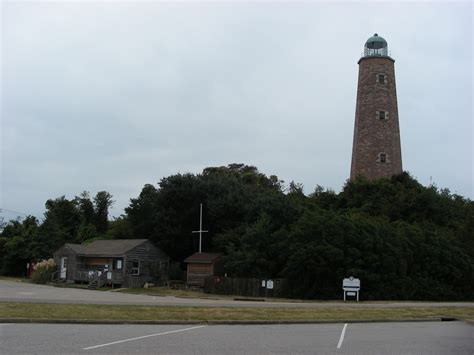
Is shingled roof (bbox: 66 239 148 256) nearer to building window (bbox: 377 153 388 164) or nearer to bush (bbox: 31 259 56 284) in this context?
bush (bbox: 31 259 56 284)

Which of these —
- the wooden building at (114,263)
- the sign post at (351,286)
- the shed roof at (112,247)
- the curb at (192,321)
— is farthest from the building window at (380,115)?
the curb at (192,321)

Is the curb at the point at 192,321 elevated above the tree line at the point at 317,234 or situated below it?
below

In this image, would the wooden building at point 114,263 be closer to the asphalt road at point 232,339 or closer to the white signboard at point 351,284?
the white signboard at point 351,284

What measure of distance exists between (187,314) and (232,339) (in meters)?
5.88

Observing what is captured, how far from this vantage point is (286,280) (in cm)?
3641

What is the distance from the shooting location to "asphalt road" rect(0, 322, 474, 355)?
11664 millimetres

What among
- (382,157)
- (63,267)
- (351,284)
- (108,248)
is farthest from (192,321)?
(382,157)

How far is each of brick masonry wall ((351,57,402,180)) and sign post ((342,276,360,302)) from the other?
23831 millimetres

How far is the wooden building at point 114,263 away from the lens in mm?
47094

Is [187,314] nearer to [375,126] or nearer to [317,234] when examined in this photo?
[317,234]

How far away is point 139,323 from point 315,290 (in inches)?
781

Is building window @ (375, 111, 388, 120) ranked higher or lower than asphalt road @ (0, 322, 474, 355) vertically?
higher

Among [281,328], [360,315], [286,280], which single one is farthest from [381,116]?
[281,328]

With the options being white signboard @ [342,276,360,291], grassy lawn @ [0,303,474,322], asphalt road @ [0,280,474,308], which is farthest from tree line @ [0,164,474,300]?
grassy lawn @ [0,303,474,322]
